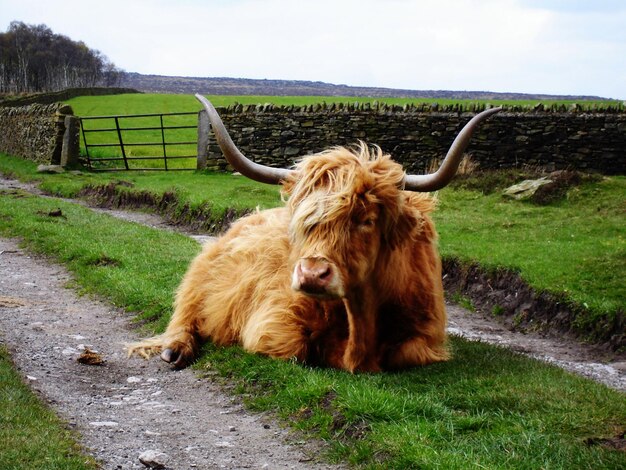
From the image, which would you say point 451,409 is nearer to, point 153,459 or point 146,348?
point 153,459

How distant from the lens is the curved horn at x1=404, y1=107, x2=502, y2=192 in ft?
17.1

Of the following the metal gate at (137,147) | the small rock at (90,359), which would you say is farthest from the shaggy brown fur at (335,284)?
the metal gate at (137,147)

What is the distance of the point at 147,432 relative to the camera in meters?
4.67

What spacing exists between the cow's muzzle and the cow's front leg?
57cm

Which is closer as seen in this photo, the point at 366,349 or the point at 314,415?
the point at 314,415

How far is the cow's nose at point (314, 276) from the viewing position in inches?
182

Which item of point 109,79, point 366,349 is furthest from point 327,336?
point 109,79

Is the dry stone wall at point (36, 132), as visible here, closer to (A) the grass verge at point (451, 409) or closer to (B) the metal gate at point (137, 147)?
(B) the metal gate at point (137, 147)

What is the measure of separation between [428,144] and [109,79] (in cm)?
10209

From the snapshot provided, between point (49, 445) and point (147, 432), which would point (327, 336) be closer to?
point (147, 432)

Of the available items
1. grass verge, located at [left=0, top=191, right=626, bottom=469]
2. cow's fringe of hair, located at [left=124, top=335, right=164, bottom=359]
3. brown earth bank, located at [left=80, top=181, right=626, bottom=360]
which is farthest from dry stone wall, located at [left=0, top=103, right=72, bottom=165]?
cow's fringe of hair, located at [left=124, top=335, right=164, bottom=359]

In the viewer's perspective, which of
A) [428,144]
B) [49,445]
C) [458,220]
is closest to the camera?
[49,445]

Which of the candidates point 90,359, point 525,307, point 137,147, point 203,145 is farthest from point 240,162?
point 137,147

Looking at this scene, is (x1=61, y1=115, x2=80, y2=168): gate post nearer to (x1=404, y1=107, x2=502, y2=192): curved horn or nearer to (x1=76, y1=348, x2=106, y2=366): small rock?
(x1=76, y1=348, x2=106, y2=366): small rock
